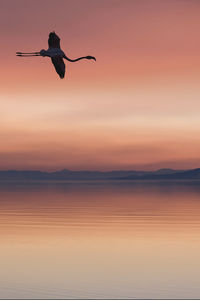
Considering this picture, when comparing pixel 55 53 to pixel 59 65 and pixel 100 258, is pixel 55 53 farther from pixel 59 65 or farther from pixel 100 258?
pixel 100 258

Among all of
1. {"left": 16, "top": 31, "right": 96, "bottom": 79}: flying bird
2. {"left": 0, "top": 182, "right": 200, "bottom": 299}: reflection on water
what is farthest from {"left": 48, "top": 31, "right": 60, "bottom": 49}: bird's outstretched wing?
{"left": 0, "top": 182, "right": 200, "bottom": 299}: reflection on water

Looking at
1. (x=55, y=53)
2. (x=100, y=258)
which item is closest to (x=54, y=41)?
(x=55, y=53)

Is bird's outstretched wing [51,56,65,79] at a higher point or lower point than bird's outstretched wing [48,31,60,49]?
lower

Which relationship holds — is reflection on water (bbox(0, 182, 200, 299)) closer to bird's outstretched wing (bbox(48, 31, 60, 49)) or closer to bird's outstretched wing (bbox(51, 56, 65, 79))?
bird's outstretched wing (bbox(51, 56, 65, 79))

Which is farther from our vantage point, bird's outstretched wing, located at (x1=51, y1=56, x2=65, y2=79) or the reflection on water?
the reflection on water

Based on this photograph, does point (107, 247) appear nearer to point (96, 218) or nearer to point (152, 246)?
point (152, 246)

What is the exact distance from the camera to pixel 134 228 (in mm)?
59438

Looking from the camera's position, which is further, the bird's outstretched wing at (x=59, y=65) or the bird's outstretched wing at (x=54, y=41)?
the bird's outstretched wing at (x=59, y=65)

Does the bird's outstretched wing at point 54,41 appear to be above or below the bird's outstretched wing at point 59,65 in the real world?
above

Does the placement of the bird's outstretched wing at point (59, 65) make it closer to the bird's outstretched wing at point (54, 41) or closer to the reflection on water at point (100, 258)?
the bird's outstretched wing at point (54, 41)

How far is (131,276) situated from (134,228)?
24.1 meters

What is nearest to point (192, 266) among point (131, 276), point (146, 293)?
point (131, 276)

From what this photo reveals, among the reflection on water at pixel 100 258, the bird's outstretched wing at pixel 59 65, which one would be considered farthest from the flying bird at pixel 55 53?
the reflection on water at pixel 100 258

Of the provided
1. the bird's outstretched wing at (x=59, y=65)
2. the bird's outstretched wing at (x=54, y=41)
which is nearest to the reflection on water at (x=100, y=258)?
the bird's outstretched wing at (x=59, y=65)
